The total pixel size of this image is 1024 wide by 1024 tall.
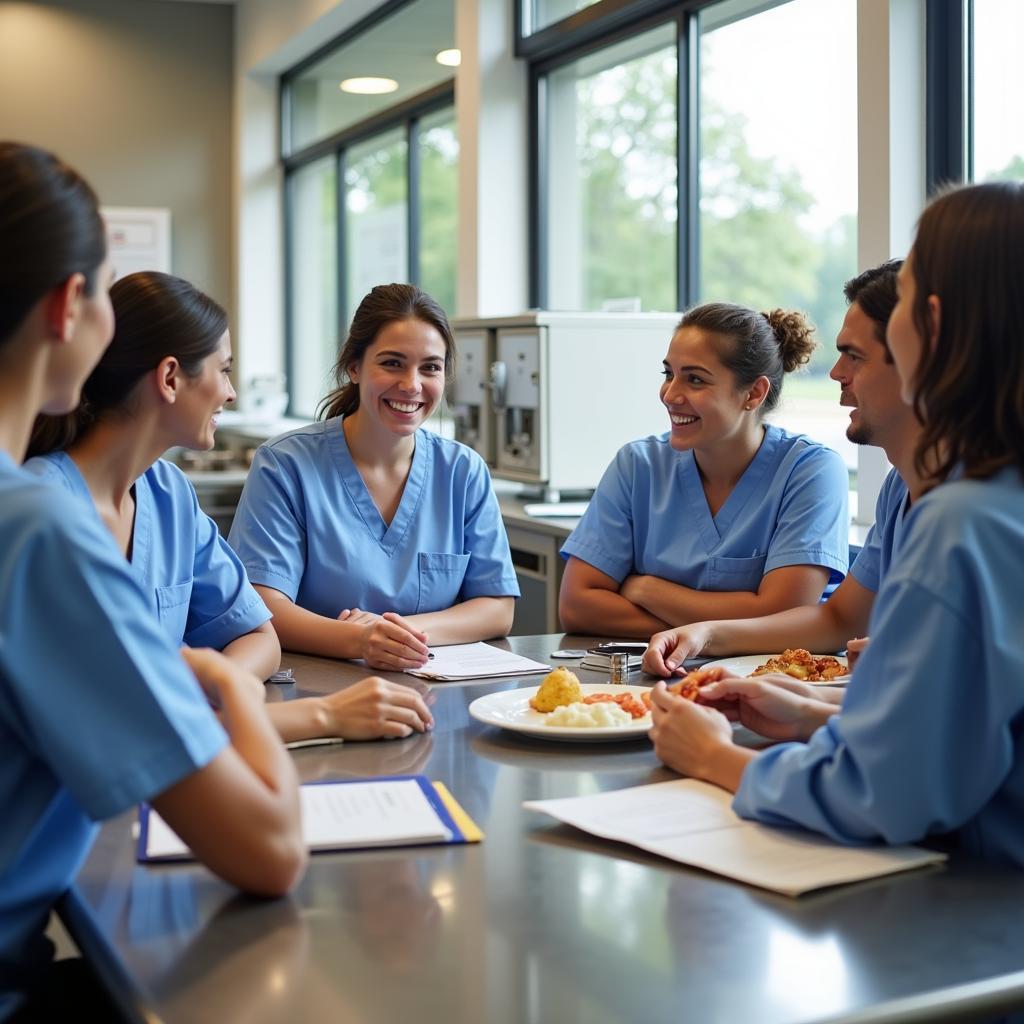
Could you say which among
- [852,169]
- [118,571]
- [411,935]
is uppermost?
[852,169]

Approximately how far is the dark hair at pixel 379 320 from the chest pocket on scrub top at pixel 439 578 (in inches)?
14.7

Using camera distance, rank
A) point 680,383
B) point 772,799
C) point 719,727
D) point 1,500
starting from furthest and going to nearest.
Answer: point 680,383
point 719,727
point 772,799
point 1,500

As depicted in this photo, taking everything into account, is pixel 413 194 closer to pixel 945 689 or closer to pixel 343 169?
pixel 343 169

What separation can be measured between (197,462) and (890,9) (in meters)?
3.67

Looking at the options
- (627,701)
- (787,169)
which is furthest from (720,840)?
(787,169)

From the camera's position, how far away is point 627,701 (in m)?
1.66

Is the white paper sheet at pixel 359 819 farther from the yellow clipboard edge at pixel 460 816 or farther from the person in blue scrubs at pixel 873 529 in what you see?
the person in blue scrubs at pixel 873 529

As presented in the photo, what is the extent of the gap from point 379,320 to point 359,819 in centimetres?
143

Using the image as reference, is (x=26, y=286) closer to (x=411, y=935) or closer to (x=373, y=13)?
(x=411, y=935)

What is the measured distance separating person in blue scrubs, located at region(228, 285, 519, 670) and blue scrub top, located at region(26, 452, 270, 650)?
0.77ft

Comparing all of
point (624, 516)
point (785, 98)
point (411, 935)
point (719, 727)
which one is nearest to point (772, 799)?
point (719, 727)

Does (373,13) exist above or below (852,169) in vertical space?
above

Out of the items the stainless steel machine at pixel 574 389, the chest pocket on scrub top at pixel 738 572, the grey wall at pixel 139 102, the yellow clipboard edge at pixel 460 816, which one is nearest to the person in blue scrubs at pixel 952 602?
the yellow clipboard edge at pixel 460 816

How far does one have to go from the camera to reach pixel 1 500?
1.00m
